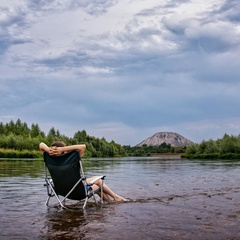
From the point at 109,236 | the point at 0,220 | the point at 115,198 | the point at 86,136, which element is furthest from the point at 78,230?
the point at 86,136

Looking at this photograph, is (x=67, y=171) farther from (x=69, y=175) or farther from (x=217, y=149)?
(x=217, y=149)

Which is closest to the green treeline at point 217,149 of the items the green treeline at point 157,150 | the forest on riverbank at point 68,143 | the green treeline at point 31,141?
the forest on riverbank at point 68,143

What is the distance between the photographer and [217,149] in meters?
87.3

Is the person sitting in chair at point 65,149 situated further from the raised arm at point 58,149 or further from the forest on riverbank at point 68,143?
the forest on riverbank at point 68,143

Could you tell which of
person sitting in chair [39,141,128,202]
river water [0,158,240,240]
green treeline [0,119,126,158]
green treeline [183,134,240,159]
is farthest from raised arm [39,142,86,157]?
green treeline [183,134,240,159]

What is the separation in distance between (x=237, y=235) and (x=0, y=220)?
3.56 meters

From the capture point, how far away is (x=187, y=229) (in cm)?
556

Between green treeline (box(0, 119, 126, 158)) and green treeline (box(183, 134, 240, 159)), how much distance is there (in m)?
26.2

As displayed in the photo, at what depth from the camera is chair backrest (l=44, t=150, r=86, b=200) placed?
7.48m

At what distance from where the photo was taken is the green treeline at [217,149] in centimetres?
8050

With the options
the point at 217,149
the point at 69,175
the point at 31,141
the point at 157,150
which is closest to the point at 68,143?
the point at 31,141

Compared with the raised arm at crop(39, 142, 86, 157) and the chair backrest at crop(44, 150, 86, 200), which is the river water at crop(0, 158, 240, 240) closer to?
the chair backrest at crop(44, 150, 86, 200)

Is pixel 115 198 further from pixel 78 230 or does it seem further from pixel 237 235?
pixel 237 235

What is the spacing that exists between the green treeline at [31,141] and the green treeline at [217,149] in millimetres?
26222
